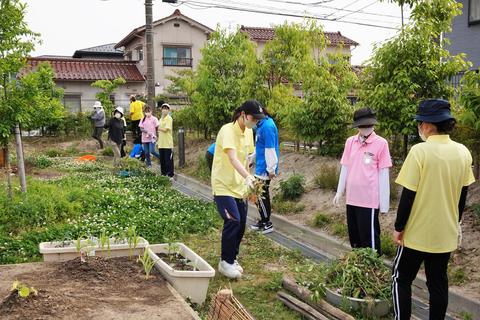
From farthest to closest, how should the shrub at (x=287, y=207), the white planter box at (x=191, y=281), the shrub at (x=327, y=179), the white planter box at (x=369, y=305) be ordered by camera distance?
the shrub at (x=327, y=179) < the shrub at (x=287, y=207) < the white planter box at (x=191, y=281) < the white planter box at (x=369, y=305)

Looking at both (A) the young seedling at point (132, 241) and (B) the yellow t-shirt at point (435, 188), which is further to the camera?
(A) the young seedling at point (132, 241)

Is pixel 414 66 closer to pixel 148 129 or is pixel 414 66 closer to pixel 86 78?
pixel 148 129

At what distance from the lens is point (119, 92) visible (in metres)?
30.0

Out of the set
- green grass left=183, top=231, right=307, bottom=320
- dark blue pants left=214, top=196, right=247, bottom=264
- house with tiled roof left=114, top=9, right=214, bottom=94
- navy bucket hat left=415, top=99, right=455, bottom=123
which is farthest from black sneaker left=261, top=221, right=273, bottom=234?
house with tiled roof left=114, top=9, right=214, bottom=94

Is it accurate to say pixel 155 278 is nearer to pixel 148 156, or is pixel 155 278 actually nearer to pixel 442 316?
pixel 442 316

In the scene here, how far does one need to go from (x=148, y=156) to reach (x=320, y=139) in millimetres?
5625

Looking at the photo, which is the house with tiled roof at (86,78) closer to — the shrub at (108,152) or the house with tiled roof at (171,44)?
the house with tiled roof at (171,44)

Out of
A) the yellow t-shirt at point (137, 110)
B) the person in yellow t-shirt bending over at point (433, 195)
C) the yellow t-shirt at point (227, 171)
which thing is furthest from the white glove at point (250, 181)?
the yellow t-shirt at point (137, 110)

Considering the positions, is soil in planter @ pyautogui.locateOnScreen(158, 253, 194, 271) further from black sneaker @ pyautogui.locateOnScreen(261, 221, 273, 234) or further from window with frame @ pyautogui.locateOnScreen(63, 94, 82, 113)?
window with frame @ pyautogui.locateOnScreen(63, 94, 82, 113)

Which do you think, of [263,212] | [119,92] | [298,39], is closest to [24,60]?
[263,212]

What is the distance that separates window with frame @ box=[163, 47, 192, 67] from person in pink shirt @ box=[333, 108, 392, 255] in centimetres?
2885

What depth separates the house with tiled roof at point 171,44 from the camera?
3191 centimetres

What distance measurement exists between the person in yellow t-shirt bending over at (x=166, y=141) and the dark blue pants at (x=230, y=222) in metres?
6.72

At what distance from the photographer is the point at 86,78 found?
94.1ft
